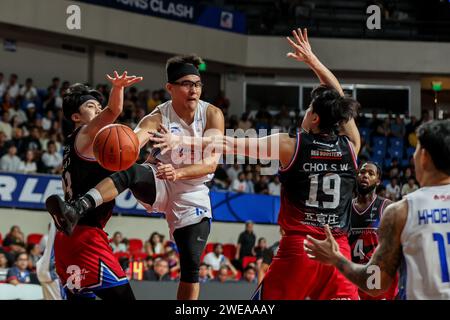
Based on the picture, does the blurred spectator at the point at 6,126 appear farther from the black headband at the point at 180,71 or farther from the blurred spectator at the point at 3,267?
the black headband at the point at 180,71

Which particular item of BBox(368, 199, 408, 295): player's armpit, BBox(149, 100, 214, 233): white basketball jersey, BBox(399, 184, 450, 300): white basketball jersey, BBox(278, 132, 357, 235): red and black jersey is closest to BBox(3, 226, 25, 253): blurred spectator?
BBox(149, 100, 214, 233): white basketball jersey

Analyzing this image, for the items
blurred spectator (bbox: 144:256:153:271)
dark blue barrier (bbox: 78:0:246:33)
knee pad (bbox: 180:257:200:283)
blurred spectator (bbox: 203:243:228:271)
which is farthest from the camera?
dark blue barrier (bbox: 78:0:246:33)

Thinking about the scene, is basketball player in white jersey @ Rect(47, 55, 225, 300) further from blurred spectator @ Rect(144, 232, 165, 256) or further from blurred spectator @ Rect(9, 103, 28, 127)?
blurred spectator @ Rect(9, 103, 28, 127)

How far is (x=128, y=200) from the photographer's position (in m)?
17.6

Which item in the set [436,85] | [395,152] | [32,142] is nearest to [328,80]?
[32,142]

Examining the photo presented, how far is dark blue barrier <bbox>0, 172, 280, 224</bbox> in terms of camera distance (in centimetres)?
1623

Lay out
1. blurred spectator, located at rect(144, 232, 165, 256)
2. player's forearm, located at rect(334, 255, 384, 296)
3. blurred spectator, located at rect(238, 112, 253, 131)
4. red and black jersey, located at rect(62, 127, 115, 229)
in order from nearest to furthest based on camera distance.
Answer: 1. player's forearm, located at rect(334, 255, 384, 296)
2. red and black jersey, located at rect(62, 127, 115, 229)
3. blurred spectator, located at rect(144, 232, 165, 256)
4. blurred spectator, located at rect(238, 112, 253, 131)

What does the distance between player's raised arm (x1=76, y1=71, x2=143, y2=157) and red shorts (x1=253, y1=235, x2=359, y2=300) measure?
67.7 inches

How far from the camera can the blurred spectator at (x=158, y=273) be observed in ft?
44.0

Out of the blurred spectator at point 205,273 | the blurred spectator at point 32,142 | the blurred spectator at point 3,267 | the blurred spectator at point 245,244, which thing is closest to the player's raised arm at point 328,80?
the blurred spectator at point 3,267

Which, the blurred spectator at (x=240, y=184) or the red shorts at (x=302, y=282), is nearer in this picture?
the red shorts at (x=302, y=282)

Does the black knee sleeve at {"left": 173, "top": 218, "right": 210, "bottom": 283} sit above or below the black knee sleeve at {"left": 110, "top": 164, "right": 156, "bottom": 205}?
below

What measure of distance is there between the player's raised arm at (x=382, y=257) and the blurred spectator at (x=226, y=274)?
31.7ft

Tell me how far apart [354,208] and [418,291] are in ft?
14.6
